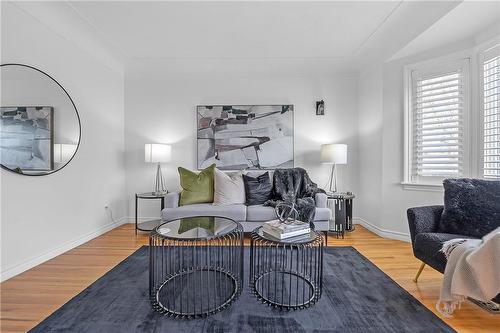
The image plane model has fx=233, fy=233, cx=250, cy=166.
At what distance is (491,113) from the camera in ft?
7.92

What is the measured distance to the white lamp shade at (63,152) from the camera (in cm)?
250

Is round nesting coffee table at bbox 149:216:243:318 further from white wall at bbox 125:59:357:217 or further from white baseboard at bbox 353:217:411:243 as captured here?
white baseboard at bbox 353:217:411:243

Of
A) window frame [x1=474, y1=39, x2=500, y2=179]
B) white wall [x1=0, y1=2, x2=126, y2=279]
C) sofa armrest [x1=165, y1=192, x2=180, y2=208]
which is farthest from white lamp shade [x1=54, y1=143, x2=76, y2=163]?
window frame [x1=474, y1=39, x2=500, y2=179]

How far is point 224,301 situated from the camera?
5.60ft

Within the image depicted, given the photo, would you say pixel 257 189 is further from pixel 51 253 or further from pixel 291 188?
pixel 51 253

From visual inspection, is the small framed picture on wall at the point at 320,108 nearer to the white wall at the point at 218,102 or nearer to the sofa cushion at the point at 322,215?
the white wall at the point at 218,102

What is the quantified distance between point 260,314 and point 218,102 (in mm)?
3143

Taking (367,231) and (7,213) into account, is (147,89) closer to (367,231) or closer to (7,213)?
(7,213)

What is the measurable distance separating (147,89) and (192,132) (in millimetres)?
1042

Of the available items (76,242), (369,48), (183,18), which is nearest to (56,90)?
(183,18)

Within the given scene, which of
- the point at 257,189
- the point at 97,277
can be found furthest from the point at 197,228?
the point at 257,189

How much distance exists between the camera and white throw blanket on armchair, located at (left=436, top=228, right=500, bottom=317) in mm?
1356

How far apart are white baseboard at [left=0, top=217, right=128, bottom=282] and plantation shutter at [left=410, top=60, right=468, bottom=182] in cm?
428

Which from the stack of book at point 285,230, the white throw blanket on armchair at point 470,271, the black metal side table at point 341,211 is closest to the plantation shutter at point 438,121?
the black metal side table at point 341,211
